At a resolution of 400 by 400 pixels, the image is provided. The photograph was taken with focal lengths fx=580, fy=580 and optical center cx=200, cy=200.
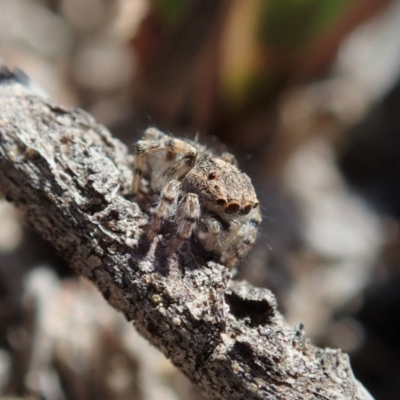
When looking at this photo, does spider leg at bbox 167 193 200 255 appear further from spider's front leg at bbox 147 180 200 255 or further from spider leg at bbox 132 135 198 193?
spider leg at bbox 132 135 198 193

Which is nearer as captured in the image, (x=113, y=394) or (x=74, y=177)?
(x=74, y=177)

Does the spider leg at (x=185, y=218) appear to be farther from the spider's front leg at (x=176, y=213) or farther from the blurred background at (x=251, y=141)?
the blurred background at (x=251, y=141)

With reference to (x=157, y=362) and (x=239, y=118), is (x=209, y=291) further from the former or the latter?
(x=239, y=118)

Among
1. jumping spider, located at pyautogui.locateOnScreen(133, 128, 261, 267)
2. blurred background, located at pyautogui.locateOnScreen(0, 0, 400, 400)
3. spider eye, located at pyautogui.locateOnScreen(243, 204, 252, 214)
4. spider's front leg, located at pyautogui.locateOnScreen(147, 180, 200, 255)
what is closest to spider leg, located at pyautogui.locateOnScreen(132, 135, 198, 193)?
jumping spider, located at pyautogui.locateOnScreen(133, 128, 261, 267)

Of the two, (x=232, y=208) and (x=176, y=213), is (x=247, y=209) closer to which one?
(x=232, y=208)

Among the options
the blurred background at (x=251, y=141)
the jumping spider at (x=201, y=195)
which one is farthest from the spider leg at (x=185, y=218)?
the blurred background at (x=251, y=141)

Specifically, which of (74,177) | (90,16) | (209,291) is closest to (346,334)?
(209,291)
